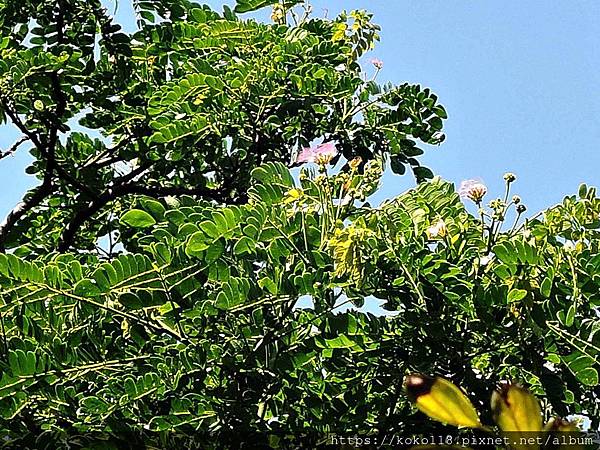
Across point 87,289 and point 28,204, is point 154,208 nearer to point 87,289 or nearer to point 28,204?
point 87,289

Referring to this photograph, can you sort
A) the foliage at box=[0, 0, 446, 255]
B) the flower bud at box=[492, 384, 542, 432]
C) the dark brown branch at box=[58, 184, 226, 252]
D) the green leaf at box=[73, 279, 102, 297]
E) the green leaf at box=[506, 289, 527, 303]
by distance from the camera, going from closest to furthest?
the flower bud at box=[492, 384, 542, 432], the green leaf at box=[506, 289, 527, 303], the green leaf at box=[73, 279, 102, 297], the foliage at box=[0, 0, 446, 255], the dark brown branch at box=[58, 184, 226, 252]

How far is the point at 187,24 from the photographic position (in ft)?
8.18

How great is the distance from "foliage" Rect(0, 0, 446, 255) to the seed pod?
1782 mm

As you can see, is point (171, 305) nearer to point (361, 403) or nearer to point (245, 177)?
point (361, 403)

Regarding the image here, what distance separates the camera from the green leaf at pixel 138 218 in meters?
1.42

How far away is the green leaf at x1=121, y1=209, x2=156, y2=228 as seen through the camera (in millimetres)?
1422

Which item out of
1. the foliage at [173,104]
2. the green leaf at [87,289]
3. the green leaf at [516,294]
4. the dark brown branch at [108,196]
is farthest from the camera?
the dark brown branch at [108,196]

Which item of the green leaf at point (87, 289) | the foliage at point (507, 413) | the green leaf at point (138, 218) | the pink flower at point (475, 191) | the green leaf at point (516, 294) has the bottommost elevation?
the foliage at point (507, 413)

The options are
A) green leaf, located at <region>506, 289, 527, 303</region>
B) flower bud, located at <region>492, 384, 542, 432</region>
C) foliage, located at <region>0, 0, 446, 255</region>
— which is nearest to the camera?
flower bud, located at <region>492, 384, 542, 432</region>

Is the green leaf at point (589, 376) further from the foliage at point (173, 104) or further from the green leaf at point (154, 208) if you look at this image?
the foliage at point (173, 104)

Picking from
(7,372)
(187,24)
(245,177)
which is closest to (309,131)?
(245,177)

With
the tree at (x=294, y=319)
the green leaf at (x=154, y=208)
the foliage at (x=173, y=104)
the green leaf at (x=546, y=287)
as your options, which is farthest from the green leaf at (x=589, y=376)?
the foliage at (x=173, y=104)

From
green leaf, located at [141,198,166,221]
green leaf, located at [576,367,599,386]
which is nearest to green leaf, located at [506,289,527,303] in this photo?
green leaf, located at [576,367,599,386]

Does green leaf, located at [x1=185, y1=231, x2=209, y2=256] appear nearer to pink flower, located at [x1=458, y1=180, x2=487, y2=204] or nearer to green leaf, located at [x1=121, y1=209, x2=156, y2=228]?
green leaf, located at [x1=121, y1=209, x2=156, y2=228]
